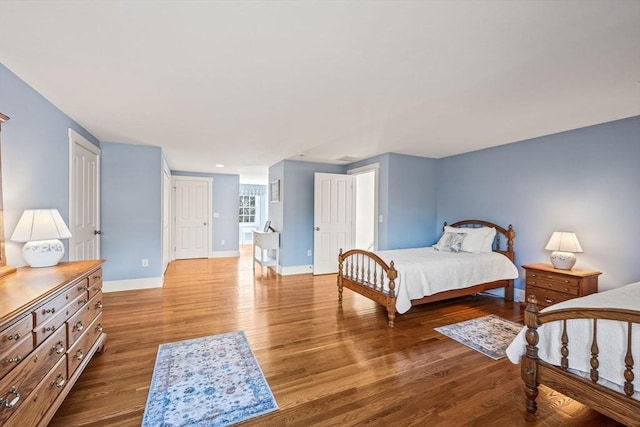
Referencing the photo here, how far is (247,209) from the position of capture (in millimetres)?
10047

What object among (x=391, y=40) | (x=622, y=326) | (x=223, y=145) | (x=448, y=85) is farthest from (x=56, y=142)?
(x=622, y=326)

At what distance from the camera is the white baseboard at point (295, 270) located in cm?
554

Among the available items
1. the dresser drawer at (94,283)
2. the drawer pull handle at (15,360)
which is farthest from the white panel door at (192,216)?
the drawer pull handle at (15,360)

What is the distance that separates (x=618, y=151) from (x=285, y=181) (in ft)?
15.3

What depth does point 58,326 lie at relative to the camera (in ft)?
5.56

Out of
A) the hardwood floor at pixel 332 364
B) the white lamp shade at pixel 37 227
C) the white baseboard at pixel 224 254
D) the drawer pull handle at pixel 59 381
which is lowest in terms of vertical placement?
the hardwood floor at pixel 332 364

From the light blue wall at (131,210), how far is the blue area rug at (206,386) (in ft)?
7.74

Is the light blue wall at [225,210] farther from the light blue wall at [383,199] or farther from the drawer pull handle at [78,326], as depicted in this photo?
the drawer pull handle at [78,326]

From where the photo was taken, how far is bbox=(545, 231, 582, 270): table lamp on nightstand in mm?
3344

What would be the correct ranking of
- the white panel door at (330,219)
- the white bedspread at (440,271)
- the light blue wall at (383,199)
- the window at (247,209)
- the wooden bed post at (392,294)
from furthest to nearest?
the window at (247,209), the white panel door at (330,219), the light blue wall at (383,199), the white bedspread at (440,271), the wooden bed post at (392,294)

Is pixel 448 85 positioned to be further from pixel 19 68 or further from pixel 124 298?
pixel 124 298

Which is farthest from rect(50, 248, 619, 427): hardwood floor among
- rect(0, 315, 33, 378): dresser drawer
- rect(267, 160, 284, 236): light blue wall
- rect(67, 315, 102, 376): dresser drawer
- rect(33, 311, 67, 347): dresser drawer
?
rect(267, 160, 284, 236): light blue wall

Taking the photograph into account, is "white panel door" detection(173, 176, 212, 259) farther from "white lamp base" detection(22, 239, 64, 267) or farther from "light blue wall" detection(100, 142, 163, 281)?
"white lamp base" detection(22, 239, 64, 267)

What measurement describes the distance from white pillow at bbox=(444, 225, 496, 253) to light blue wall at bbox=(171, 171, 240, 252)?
573 centimetres
